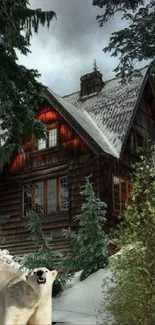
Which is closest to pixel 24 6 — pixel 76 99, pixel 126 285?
pixel 126 285

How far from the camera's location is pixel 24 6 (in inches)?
491

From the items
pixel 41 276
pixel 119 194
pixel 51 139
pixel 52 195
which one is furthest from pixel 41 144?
pixel 41 276

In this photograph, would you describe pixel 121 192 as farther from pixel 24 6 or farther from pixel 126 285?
pixel 126 285

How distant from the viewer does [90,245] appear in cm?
1539

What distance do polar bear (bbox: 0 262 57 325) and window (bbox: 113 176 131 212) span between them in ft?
58.2

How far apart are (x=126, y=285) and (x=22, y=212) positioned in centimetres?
1405

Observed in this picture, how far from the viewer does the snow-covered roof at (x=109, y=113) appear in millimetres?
21391

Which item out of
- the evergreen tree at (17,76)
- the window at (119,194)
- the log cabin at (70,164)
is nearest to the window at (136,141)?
the log cabin at (70,164)

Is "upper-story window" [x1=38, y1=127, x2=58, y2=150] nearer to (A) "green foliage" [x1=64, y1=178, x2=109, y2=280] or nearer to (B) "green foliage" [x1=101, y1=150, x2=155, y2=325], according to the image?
(A) "green foliage" [x1=64, y1=178, x2=109, y2=280]

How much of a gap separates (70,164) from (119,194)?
9.05ft

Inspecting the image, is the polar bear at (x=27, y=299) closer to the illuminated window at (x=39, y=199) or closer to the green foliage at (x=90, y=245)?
the green foliage at (x=90, y=245)

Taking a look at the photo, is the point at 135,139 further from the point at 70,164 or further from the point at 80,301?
the point at 80,301

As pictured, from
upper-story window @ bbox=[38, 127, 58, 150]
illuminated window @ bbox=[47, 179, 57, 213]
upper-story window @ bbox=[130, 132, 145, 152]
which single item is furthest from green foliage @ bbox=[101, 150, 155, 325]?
upper-story window @ bbox=[130, 132, 145, 152]

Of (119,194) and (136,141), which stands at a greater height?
(136,141)
